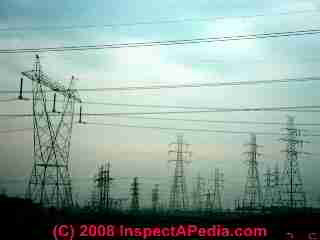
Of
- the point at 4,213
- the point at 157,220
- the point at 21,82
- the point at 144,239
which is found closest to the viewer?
the point at 21,82

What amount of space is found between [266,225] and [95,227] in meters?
13.4

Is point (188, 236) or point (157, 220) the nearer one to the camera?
point (188, 236)

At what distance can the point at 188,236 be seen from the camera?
34938mm

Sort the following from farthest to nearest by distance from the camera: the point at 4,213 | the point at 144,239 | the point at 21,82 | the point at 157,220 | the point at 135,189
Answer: the point at 135,189 → the point at 157,220 → the point at 4,213 → the point at 144,239 → the point at 21,82

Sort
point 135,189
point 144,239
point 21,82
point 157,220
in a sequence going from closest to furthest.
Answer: point 21,82, point 144,239, point 157,220, point 135,189

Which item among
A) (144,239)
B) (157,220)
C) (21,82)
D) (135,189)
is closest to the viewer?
(21,82)

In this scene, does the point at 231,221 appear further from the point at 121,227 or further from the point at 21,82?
the point at 21,82

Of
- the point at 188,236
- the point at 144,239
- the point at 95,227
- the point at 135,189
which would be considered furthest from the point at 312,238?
the point at 135,189

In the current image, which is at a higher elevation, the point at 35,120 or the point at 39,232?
the point at 35,120

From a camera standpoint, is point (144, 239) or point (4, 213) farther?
point (4, 213)

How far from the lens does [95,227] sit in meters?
34.8

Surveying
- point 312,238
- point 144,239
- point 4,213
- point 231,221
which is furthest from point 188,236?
point 4,213

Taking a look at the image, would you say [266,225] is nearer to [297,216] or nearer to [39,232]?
[297,216]

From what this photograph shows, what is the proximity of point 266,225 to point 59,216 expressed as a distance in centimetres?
1609
